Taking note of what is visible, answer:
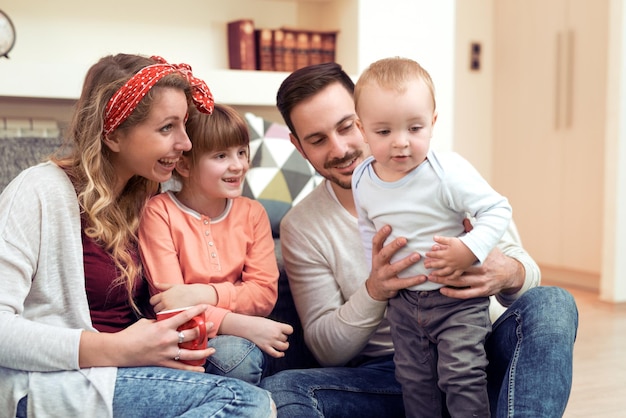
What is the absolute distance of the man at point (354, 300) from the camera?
57.8 inches

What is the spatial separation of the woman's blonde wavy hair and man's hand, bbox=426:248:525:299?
0.61m

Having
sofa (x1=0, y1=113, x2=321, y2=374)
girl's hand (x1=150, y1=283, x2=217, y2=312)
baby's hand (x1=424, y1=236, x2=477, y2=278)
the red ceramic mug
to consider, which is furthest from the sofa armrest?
Answer: baby's hand (x1=424, y1=236, x2=477, y2=278)

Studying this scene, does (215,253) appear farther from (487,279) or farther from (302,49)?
(302,49)

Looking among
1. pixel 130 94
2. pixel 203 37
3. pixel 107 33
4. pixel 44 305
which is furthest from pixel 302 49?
pixel 44 305

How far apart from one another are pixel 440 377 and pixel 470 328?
11 centimetres

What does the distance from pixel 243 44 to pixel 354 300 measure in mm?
1630

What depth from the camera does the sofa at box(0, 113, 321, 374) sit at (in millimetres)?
2012

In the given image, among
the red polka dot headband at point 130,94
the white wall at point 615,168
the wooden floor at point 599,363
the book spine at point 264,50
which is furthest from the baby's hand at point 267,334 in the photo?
the white wall at point 615,168

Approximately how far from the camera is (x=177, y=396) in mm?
1374

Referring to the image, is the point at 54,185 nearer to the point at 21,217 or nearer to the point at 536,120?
the point at 21,217

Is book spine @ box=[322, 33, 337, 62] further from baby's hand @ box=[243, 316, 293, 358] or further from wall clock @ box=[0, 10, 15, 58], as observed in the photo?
baby's hand @ box=[243, 316, 293, 358]

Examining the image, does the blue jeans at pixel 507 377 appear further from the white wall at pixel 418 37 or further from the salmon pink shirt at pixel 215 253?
the white wall at pixel 418 37

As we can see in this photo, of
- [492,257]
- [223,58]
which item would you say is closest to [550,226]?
[223,58]

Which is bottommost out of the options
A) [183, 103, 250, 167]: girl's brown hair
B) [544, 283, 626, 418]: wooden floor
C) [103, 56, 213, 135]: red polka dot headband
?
[544, 283, 626, 418]: wooden floor
